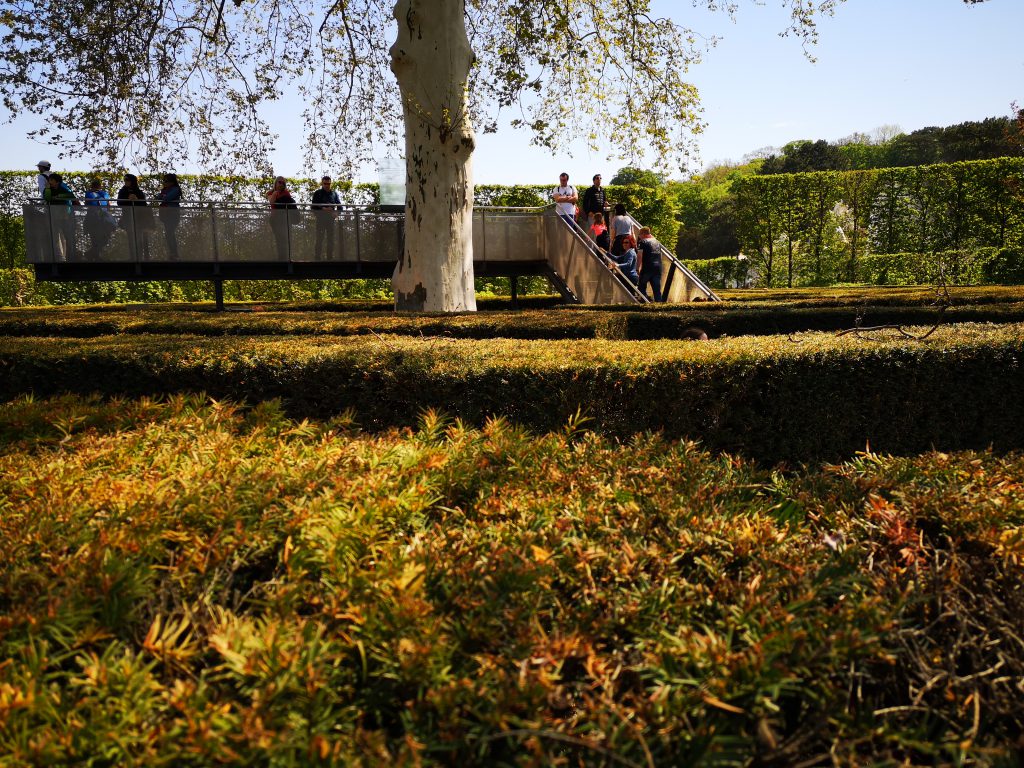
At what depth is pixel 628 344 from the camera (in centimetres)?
568

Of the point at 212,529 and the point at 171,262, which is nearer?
the point at 212,529

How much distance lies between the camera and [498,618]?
1545mm

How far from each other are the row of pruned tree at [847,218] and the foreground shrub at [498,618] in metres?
28.3

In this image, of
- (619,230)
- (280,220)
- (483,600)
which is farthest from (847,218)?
(483,600)

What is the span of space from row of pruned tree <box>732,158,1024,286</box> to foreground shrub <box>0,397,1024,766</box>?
2833 centimetres

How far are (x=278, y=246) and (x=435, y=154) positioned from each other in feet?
19.1

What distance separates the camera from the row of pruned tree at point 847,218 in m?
27.5

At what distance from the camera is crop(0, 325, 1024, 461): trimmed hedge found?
464cm

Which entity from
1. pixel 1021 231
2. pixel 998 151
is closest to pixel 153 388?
pixel 1021 231

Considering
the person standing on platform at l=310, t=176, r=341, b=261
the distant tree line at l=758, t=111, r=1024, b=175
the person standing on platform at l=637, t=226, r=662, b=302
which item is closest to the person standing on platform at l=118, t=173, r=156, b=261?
the person standing on platform at l=310, t=176, r=341, b=261

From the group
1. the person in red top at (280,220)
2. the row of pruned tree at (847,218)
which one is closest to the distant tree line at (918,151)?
the row of pruned tree at (847,218)

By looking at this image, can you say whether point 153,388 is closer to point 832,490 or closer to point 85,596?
point 85,596

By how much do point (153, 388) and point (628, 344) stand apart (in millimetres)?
3754

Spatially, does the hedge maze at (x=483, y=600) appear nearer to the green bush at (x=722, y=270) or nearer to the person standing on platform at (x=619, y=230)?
the person standing on platform at (x=619, y=230)
